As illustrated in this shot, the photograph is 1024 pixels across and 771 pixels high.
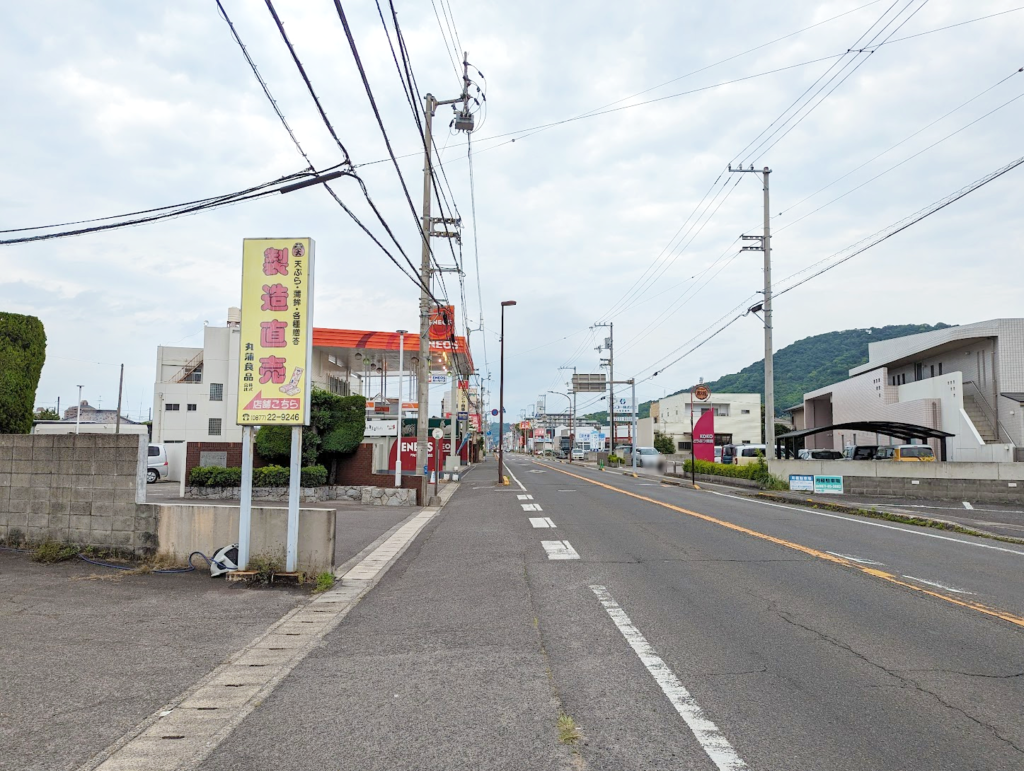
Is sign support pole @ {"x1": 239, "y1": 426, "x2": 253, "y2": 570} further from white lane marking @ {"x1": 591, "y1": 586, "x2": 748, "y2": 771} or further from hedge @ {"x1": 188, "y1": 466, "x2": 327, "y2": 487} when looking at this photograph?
hedge @ {"x1": 188, "y1": 466, "x2": 327, "y2": 487}

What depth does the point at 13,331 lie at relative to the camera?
11.9 metres

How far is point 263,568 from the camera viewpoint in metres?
9.02

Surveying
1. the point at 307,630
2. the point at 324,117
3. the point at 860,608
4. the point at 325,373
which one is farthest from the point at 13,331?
the point at 325,373

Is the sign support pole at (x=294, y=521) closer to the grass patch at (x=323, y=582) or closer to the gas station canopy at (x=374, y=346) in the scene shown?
the grass patch at (x=323, y=582)

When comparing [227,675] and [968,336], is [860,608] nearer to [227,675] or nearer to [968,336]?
[227,675]

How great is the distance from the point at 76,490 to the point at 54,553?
91cm

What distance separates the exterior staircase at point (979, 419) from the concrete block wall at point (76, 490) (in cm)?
3844

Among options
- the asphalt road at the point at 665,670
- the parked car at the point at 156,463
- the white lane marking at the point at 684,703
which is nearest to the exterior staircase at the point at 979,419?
the asphalt road at the point at 665,670

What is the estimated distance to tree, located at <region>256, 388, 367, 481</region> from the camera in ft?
75.4

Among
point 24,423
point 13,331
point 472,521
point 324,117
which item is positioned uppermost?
point 324,117

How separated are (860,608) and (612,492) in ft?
64.8

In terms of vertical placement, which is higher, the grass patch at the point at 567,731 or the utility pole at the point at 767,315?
the utility pole at the point at 767,315

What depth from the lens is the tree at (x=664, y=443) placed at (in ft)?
279

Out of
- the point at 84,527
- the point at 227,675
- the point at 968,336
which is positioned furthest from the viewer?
the point at 968,336
